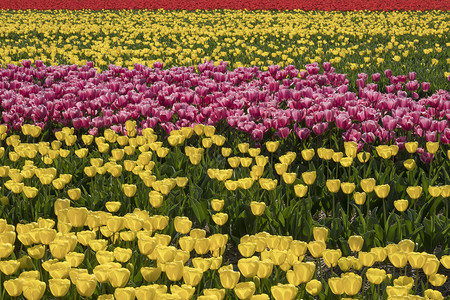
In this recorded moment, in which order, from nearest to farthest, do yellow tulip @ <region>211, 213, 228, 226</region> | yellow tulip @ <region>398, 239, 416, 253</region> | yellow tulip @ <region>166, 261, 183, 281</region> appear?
yellow tulip @ <region>166, 261, 183, 281</region> → yellow tulip @ <region>398, 239, 416, 253</region> → yellow tulip @ <region>211, 213, 228, 226</region>

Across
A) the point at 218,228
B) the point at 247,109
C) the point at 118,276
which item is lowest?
the point at 218,228

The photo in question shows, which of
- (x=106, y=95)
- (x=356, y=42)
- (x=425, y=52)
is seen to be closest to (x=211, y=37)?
(x=356, y=42)

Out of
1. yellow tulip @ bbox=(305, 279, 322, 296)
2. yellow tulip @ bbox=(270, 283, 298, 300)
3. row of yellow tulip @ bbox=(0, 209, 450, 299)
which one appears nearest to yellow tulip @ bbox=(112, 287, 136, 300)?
row of yellow tulip @ bbox=(0, 209, 450, 299)

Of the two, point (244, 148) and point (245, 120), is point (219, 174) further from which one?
point (245, 120)

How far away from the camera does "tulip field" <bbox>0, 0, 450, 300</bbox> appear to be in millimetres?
2248

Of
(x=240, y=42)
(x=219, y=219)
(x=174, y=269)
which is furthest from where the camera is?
(x=240, y=42)

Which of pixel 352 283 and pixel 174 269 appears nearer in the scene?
pixel 352 283

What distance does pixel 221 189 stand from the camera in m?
3.83

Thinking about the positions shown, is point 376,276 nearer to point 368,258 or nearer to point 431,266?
point 368,258

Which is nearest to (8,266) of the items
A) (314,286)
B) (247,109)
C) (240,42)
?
(314,286)

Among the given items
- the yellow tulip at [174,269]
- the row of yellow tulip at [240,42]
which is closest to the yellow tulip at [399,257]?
the yellow tulip at [174,269]

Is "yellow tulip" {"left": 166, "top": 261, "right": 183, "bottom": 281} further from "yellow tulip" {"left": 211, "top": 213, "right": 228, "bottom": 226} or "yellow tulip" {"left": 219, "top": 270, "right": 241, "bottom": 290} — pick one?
"yellow tulip" {"left": 211, "top": 213, "right": 228, "bottom": 226}

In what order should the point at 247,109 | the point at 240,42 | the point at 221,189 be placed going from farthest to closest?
the point at 240,42 < the point at 247,109 < the point at 221,189

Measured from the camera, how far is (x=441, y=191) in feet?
10.7
